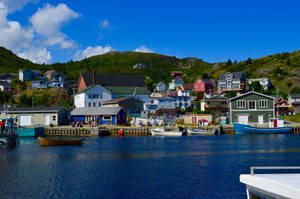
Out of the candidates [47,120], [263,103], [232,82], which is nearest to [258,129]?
[263,103]

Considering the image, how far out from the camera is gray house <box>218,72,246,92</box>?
12512cm

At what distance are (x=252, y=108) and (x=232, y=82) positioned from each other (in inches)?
2299

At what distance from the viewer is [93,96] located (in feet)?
316

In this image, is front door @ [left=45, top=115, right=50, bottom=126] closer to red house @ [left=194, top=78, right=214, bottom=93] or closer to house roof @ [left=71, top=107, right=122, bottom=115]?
house roof @ [left=71, top=107, right=122, bottom=115]

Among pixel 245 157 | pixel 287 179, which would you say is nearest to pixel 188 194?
pixel 287 179

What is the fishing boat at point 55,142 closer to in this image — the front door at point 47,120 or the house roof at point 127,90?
the front door at point 47,120

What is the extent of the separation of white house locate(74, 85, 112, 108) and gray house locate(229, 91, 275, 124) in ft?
143

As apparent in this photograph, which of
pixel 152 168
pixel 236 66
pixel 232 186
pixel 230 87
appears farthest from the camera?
pixel 236 66

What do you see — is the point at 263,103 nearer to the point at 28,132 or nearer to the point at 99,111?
the point at 99,111

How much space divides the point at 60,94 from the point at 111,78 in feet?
67.4

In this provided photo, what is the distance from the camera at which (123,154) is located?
3875 cm

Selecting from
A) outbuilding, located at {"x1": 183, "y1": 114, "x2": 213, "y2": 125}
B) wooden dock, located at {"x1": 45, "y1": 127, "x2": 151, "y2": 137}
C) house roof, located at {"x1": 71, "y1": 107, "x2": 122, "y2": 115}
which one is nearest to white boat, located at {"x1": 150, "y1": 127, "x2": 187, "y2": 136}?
wooden dock, located at {"x1": 45, "y1": 127, "x2": 151, "y2": 137}

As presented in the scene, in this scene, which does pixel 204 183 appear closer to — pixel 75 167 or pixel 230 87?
pixel 75 167

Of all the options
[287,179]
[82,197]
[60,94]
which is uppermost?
[60,94]
